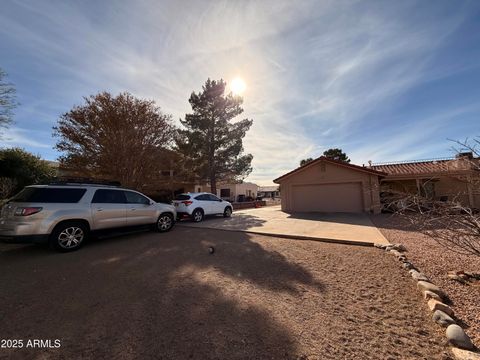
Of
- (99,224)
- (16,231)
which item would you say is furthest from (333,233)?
(16,231)

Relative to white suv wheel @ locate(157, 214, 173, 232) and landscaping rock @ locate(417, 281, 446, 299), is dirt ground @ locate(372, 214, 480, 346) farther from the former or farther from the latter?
white suv wheel @ locate(157, 214, 173, 232)

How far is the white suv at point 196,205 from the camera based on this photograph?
11.6 m

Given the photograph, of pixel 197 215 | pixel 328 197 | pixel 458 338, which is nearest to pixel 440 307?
pixel 458 338

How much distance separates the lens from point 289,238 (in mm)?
8000

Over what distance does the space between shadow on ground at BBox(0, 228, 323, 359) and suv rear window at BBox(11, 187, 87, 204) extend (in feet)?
4.69

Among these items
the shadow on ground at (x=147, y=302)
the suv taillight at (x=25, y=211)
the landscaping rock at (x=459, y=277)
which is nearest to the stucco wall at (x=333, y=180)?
the landscaping rock at (x=459, y=277)

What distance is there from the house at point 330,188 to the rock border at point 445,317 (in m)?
11.4

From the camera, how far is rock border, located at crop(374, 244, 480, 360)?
245 cm

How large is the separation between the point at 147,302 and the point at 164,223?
19.6 ft

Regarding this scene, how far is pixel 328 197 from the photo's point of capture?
53.8 feet

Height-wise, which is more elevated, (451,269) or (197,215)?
(197,215)

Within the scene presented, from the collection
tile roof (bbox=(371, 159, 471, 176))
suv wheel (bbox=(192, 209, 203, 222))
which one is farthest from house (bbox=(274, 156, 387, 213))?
suv wheel (bbox=(192, 209, 203, 222))

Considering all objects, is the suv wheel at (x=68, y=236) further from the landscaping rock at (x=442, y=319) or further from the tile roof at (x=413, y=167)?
the tile roof at (x=413, y=167)

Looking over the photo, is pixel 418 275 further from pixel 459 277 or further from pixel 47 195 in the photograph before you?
pixel 47 195
